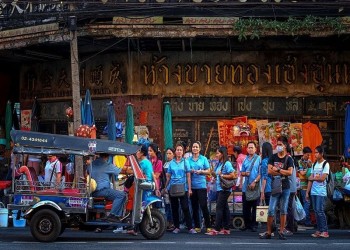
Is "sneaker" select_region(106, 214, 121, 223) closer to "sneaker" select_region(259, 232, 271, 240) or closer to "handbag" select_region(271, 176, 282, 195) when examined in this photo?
"sneaker" select_region(259, 232, 271, 240)

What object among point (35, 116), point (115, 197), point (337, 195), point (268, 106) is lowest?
point (337, 195)

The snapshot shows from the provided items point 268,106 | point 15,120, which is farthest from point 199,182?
point 15,120

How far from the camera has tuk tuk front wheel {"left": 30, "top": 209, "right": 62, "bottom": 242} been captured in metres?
15.2

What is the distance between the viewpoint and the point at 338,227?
19.6 m

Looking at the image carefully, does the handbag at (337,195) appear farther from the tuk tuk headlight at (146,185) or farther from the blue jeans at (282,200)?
the tuk tuk headlight at (146,185)

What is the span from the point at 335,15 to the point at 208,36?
11.2 ft

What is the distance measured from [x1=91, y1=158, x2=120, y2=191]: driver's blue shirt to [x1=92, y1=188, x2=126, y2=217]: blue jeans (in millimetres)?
92

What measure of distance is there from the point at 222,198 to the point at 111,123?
603cm

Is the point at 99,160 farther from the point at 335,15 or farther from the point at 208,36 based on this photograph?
the point at 335,15

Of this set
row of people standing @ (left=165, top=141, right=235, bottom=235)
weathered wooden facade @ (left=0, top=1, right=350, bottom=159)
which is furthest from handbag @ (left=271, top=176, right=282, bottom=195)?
weathered wooden facade @ (left=0, top=1, right=350, bottom=159)

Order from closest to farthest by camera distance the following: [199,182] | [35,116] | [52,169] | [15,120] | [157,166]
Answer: [199,182], [157,166], [52,169], [35,116], [15,120]

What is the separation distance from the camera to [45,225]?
1529cm

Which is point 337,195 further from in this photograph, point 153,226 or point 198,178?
point 153,226

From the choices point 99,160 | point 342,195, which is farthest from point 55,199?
point 342,195
